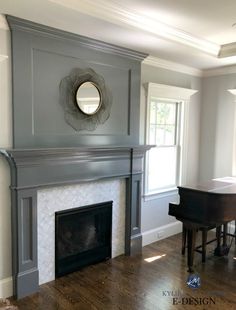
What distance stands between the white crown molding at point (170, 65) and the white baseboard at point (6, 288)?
9.77ft

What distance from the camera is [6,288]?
112 inches

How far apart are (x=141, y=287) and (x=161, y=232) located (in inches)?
55.7

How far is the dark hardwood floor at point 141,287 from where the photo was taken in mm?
2777

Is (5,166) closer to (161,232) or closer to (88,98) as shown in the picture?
(88,98)

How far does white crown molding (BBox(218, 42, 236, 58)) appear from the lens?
12.5 feet

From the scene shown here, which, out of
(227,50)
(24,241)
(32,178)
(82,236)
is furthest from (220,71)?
(24,241)

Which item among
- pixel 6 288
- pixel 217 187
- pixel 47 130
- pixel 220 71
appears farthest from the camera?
pixel 220 71

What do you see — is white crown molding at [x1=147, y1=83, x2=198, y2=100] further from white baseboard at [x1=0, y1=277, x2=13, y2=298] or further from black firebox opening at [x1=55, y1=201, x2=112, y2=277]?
white baseboard at [x1=0, y1=277, x2=13, y2=298]

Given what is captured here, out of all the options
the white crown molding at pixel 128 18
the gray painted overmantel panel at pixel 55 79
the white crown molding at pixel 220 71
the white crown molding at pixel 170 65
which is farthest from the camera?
the white crown molding at pixel 220 71

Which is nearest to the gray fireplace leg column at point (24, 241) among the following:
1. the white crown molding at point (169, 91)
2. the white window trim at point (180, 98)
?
the white window trim at point (180, 98)

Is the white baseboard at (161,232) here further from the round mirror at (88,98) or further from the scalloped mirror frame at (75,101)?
the round mirror at (88,98)

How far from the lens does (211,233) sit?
482 cm

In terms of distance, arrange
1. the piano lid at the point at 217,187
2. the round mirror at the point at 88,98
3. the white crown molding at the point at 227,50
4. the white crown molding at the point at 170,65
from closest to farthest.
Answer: the round mirror at the point at 88,98, the piano lid at the point at 217,187, the white crown molding at the point at 227,50, the white crown molding at the point at 170,65

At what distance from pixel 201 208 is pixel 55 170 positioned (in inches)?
64.0
